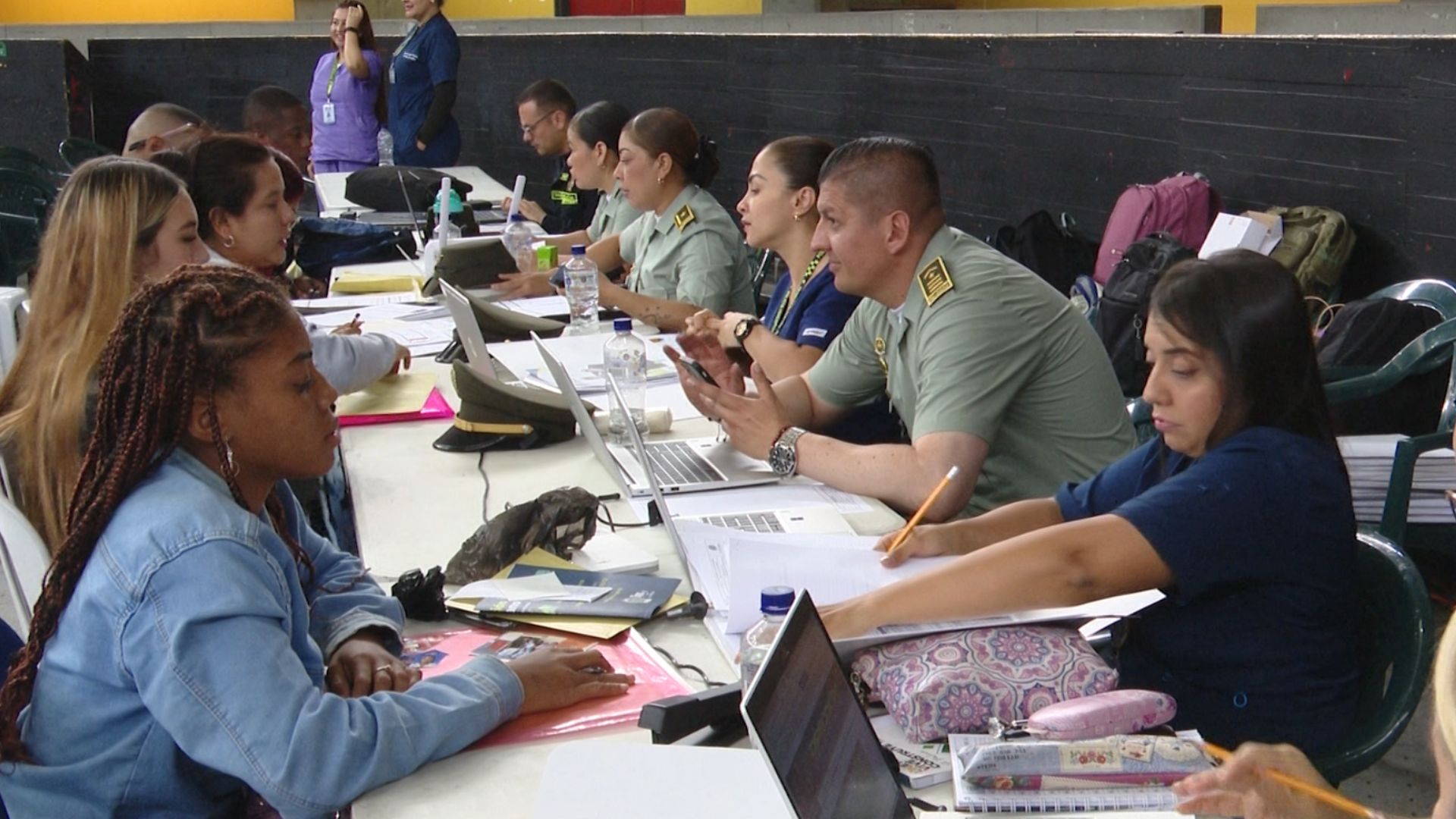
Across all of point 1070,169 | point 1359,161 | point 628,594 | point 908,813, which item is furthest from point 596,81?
point 908,813

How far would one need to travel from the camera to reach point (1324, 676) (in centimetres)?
182

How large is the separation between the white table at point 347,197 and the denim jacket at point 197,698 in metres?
4.32

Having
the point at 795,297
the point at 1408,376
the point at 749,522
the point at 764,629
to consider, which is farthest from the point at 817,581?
the point at 1408,376

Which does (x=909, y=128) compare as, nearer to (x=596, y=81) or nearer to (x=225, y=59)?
(x=596, y=81)

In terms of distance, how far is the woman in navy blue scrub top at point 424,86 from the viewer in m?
7.21

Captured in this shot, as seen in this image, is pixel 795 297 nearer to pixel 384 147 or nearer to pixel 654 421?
pixel 654 421

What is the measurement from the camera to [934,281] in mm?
2598

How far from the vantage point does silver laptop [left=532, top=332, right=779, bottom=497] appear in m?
2.40

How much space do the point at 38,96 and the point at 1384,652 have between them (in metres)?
9.30

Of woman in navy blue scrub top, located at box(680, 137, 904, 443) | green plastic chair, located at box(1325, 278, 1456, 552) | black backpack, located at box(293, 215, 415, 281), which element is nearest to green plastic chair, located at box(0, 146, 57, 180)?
black backpack, located at box(293, 215, 415, 281)

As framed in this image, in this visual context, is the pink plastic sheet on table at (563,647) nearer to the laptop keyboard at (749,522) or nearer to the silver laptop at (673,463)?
the laptop keyboard at (749,522)

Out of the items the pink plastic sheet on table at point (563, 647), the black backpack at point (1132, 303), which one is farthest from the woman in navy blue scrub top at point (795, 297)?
the pink plastic sheet on table at point (563, 647)

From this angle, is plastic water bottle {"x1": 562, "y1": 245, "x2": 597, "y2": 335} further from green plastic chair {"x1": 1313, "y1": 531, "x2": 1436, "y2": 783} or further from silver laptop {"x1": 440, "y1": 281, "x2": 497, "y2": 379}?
green plastic chair {"x1": 1313, "y1": 531, "x2": 1436, "y2": 783}

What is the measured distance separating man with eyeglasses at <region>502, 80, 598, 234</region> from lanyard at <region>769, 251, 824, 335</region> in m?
2.24
